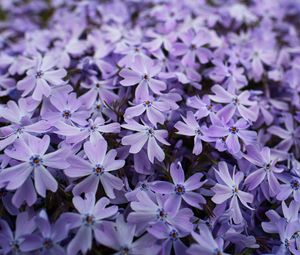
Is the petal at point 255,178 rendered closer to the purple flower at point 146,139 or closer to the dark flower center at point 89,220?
the purple flower at point 146,139

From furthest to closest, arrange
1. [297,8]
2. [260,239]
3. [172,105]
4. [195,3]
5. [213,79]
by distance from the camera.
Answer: [297,8]
[195,3]
[213,79]
[172,105]
[260,239]

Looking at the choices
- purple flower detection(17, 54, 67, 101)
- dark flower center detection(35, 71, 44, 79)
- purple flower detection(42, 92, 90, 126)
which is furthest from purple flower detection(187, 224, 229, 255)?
dark flower center detection(35, 71, 44, 79)

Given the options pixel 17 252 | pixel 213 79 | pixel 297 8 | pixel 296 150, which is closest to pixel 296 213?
pixel 296 150

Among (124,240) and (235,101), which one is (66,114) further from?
(235,101)

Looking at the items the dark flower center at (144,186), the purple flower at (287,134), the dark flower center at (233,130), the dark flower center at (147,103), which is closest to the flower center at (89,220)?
the dark flower center at (144,186)

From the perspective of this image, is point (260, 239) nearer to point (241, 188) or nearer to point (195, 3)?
point (241, 188)

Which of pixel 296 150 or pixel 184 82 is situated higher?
pixel 184 82

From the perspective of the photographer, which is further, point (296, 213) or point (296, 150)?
point (296, 150)
